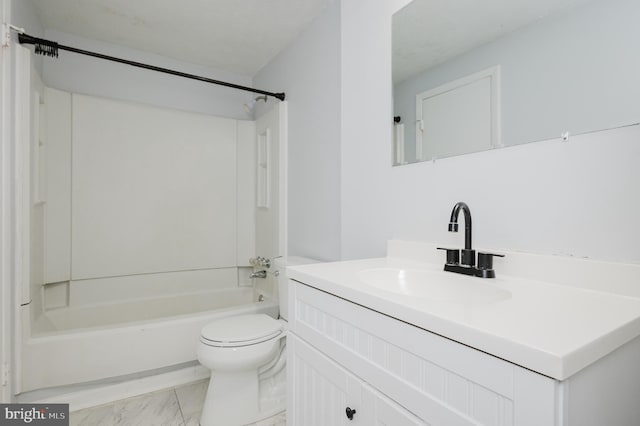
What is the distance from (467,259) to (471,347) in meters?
0.53

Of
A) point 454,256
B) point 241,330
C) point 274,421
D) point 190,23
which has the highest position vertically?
point 190,23

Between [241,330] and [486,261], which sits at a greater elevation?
[486,261]

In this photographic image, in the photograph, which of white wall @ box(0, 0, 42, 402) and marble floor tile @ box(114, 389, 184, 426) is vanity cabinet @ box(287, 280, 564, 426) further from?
white wall @ box(0, 0, 42, 402)

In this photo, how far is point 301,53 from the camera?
7.10ft

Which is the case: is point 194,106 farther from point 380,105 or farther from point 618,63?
point 618,63

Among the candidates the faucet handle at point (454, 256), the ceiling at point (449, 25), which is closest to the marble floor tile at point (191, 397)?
the faucet handle at point (454, 256)

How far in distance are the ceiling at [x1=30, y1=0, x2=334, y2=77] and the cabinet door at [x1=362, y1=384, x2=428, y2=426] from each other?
6.55 ft

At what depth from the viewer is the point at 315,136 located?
198 cm

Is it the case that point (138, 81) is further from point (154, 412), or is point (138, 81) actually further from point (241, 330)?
point (154, 412)

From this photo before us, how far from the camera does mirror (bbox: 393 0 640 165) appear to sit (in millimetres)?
832

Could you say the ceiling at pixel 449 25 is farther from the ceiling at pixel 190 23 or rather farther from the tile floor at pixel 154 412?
the tile floor at pixel 154 412

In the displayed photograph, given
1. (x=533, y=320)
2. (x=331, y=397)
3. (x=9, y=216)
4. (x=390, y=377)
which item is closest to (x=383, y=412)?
(x=390, y=377)

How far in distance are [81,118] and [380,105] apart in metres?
2.09

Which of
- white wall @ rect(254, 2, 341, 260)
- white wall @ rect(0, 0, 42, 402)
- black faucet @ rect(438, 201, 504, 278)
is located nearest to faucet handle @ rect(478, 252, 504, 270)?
black faucet @ rect(438, 201, 504, 278)
